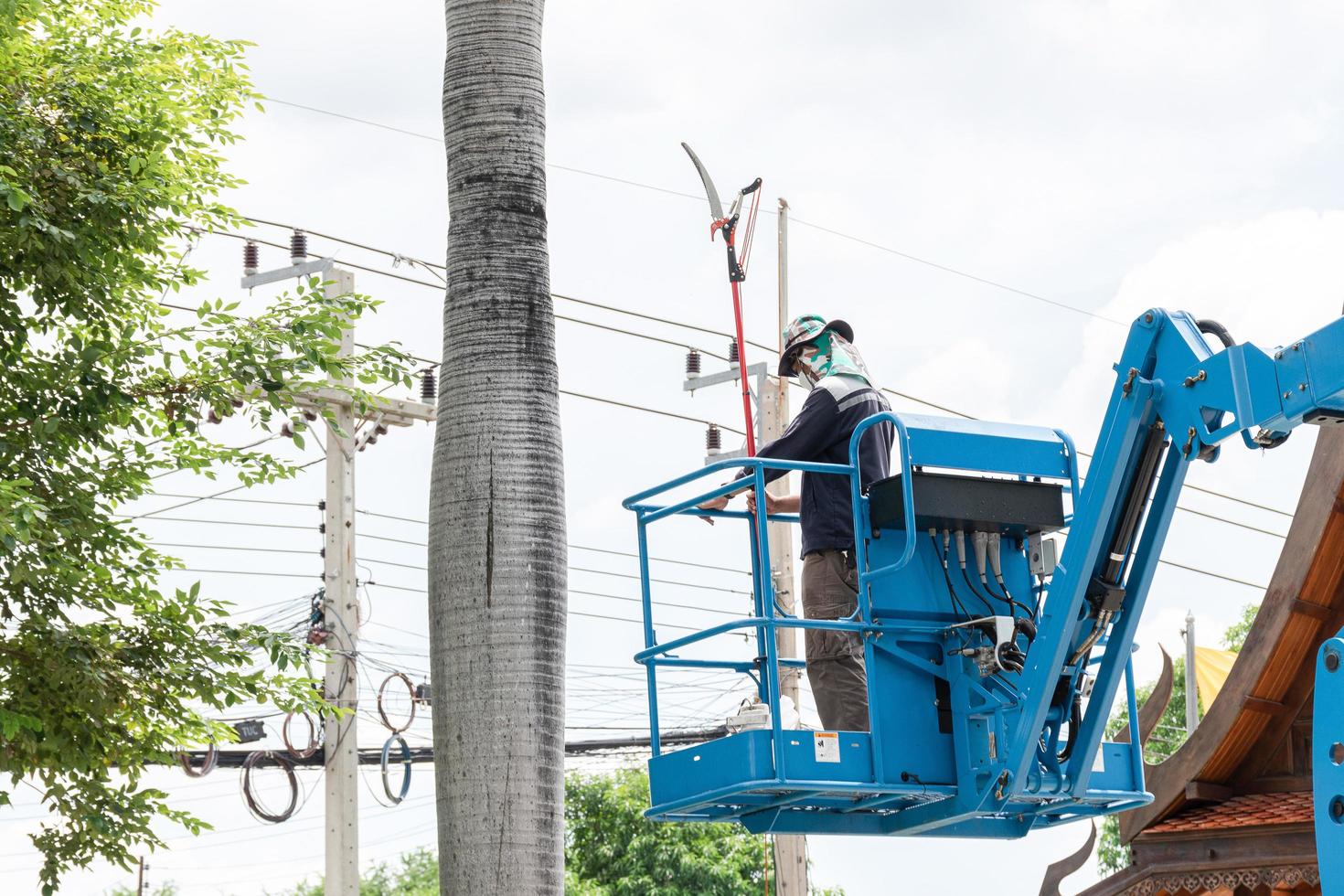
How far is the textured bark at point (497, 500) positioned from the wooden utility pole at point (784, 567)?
27.3 ft

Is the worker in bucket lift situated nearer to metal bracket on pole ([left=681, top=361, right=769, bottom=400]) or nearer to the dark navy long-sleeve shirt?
the dark navy long-sleeve shirt

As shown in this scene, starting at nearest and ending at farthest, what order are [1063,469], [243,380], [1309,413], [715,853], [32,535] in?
[1309,413] → [1063,469] → [32,535] → [243,380] → [715,853]

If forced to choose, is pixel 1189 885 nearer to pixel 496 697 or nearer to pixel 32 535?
pixel 496 697

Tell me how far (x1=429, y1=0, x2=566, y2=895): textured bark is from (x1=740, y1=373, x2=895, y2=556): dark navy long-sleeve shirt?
1.01 m

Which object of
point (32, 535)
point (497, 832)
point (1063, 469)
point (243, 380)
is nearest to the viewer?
point (497, 832)

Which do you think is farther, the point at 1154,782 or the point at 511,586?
the point at 1154,782

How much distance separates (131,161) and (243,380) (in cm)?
153

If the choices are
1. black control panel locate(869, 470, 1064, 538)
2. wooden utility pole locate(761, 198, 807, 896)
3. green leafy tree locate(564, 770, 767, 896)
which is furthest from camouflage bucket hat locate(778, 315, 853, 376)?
green leafy tree locate(564, 770, 767, 896)

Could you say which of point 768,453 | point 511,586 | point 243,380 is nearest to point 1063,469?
point 768,453

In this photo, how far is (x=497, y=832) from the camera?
20.6 feet

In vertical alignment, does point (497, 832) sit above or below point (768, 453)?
below

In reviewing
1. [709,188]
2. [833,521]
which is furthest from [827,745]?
[709,188]

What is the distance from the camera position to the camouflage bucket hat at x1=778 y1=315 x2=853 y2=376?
7188 mm

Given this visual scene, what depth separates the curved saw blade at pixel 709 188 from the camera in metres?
9.21
